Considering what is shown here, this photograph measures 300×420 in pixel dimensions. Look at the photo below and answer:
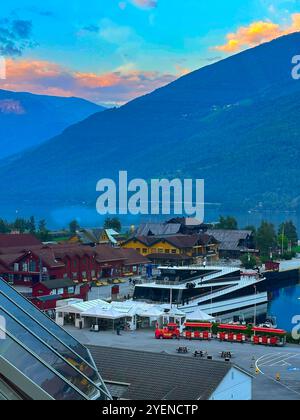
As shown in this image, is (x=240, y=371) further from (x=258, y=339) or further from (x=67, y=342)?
(x=258, y=339)

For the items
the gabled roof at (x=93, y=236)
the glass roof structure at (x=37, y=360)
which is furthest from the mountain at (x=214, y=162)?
the glass roof structure at (x=37, y=360)

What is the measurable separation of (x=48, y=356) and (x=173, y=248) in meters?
29.6

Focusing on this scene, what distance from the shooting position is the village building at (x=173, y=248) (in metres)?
33.6

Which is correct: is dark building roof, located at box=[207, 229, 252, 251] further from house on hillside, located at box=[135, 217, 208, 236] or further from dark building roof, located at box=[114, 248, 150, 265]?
dark building roof, located at box=[114, 248, 150, 265]

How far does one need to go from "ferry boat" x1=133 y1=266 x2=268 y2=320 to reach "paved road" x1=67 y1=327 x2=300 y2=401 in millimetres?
4755

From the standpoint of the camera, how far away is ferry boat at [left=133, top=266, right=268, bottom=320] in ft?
73.7

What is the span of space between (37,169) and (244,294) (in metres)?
172

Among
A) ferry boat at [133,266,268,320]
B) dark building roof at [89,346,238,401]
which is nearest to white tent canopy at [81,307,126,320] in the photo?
ferry boat at [133,266,268,320]

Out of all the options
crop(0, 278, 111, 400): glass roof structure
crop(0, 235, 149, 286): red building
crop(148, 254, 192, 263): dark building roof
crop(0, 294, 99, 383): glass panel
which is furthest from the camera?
crop(148, 254, 192, 263): dark building roof

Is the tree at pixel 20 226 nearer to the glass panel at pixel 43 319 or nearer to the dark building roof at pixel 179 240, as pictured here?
the dark building roof at pixel 179 240

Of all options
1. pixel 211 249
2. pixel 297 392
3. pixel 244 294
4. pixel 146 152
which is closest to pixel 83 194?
pixel 146 152

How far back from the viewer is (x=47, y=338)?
528cm

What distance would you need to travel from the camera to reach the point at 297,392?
11289 millimetres

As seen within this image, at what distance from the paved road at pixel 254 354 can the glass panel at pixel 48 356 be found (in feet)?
20.8
